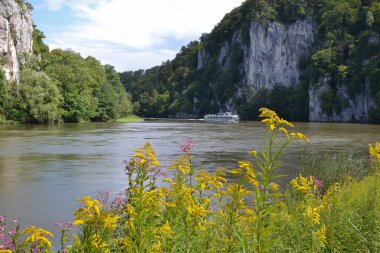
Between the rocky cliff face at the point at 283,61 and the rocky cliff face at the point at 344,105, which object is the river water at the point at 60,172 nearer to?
the rocky cliff face at the point at 344,105

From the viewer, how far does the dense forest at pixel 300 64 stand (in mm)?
110500

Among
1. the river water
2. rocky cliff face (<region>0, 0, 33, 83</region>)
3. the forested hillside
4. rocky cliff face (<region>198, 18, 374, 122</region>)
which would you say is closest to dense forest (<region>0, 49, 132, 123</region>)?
the forested hillside

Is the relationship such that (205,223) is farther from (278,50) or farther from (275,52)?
(275,52)

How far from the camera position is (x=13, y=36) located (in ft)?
254

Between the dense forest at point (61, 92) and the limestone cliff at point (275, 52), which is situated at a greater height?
the limestone cliff at point (275, 52)

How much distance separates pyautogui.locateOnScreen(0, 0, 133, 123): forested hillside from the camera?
6825 centimetres

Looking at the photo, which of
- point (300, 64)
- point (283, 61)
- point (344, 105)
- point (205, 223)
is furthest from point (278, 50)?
point (205, 223)

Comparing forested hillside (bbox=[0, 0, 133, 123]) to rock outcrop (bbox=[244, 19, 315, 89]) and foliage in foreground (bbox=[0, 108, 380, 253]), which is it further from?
foliage in foreground (bbox=[0, 108, 380, 253])

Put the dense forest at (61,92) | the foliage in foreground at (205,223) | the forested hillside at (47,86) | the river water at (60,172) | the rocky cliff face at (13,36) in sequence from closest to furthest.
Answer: the foliage in foreground at (205,223), the river water at (60,172), the dense forest at (61,92), the forested hillside at (47,86), the rocky cliff face at (13,36)

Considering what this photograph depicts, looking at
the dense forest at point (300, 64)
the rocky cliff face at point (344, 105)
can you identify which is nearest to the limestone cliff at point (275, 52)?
the dense forest at point (300, 64)

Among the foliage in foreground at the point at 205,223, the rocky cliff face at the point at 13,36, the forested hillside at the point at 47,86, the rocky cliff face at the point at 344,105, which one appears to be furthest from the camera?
the rocky cliff face at the point at 344,105

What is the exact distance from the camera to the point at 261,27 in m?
144

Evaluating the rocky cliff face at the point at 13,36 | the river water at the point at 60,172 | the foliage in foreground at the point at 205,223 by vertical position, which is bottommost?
the river water at the point at 60,172

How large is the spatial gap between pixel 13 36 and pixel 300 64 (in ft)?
273
